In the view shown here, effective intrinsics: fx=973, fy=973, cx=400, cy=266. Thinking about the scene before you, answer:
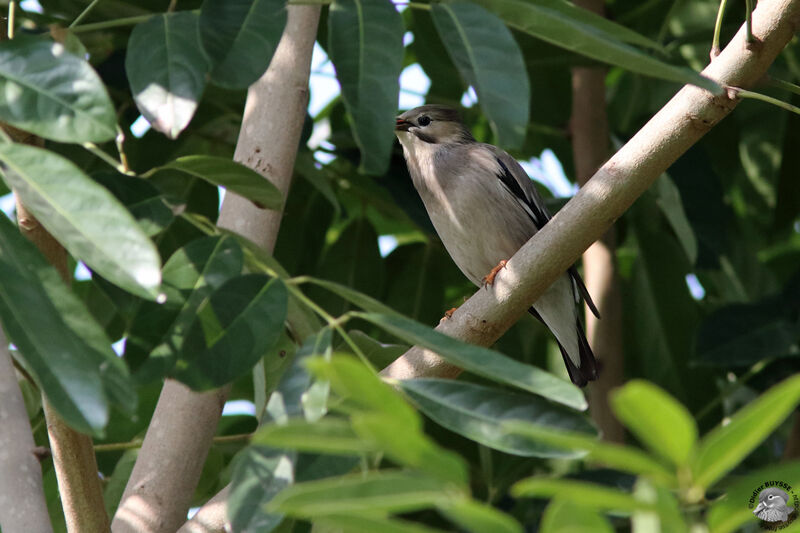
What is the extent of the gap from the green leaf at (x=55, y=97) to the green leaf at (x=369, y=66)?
451mm

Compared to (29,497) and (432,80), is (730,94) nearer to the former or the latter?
(29,497)

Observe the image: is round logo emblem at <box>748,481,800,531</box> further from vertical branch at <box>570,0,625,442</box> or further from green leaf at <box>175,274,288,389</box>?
vertical branch at <box>570,0,625,442</box>

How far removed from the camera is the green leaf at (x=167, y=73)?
76.6 inches

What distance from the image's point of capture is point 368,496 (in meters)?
1.10

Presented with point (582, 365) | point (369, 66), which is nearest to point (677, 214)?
point (582, 365)

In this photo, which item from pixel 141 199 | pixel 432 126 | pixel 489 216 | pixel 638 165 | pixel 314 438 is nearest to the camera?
pixel 314 438

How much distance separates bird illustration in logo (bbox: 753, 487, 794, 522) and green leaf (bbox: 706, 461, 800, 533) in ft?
1.95

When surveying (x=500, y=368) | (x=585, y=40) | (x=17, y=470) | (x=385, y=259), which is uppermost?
(x=585, y=40)

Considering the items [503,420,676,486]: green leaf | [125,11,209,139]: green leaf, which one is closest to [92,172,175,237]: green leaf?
[125,11,209,139]: green leaf

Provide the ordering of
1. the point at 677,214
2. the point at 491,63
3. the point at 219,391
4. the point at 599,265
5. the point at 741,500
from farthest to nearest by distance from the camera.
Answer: the point at 599,265
the point at 677,214
the point at 219,391
the point at 491,63
the point at 741,500

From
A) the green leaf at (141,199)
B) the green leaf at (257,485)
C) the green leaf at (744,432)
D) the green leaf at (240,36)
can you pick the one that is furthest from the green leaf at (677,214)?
the green leaf at (744,432)

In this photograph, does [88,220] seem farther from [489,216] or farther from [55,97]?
[489,216]

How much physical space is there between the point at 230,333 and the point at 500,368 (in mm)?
578

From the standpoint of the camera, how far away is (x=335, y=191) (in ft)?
14.9
